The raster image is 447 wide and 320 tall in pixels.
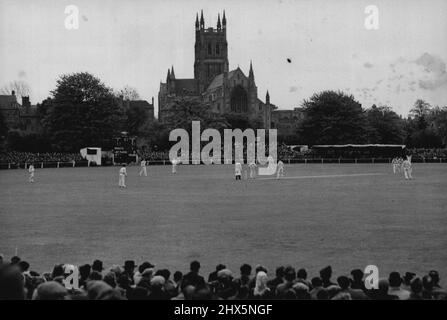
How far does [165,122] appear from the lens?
109 meters

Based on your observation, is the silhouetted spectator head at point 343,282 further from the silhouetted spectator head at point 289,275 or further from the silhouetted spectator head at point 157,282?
the silhouetted spectator head at point 157,282

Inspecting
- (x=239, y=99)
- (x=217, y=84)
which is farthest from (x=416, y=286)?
(x=217, y=84)

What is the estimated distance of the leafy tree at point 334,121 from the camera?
11137 cm

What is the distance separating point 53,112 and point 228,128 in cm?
3293

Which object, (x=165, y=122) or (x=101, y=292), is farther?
(x=165, y=122)

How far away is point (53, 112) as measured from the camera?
9094 cm

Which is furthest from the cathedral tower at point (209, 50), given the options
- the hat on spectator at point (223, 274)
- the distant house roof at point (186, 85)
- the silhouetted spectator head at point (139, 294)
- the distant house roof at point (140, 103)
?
the silhouetted spectator head at point (139, 294)

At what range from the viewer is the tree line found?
297 feet

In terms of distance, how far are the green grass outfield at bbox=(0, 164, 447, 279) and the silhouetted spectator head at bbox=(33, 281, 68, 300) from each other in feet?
18.0

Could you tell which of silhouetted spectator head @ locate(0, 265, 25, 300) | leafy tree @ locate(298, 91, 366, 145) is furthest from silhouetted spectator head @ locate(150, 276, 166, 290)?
leafy tree @ locate(298, 91, 366, 145)

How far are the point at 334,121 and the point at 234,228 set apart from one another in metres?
93.7

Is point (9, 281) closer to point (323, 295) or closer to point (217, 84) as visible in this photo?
point (323, 295)
